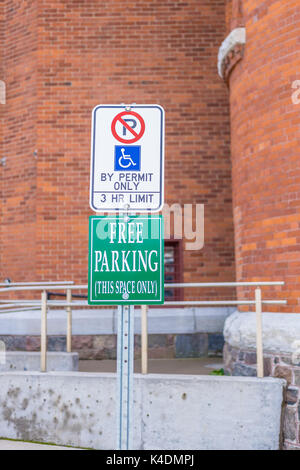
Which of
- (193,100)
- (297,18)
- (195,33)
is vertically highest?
(195,33)

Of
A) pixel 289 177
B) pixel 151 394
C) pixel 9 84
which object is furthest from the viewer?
pixel 9 84

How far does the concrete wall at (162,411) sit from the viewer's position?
489 centimetres

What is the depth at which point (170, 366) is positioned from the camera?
7.66 meters

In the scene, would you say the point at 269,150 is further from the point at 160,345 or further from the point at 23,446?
the point at 160,345

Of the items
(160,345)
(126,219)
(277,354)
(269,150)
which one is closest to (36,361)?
(160,345)

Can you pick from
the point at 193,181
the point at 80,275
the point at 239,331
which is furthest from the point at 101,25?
the point at 239,331

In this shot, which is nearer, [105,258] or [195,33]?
[105,258]

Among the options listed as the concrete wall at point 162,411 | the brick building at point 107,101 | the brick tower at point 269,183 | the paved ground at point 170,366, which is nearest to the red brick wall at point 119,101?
the brick building at point 107,101

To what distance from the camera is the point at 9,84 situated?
10.1m

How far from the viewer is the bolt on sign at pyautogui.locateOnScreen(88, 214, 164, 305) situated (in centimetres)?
279

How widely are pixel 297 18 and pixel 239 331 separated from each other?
11.6 feet

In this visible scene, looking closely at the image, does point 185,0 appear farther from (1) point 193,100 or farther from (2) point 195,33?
(1) point 193,100

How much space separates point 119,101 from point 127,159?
690 cm

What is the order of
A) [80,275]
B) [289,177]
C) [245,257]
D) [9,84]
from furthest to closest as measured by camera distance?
[9,84] → [80,275] → [245,257] → [289,177]
